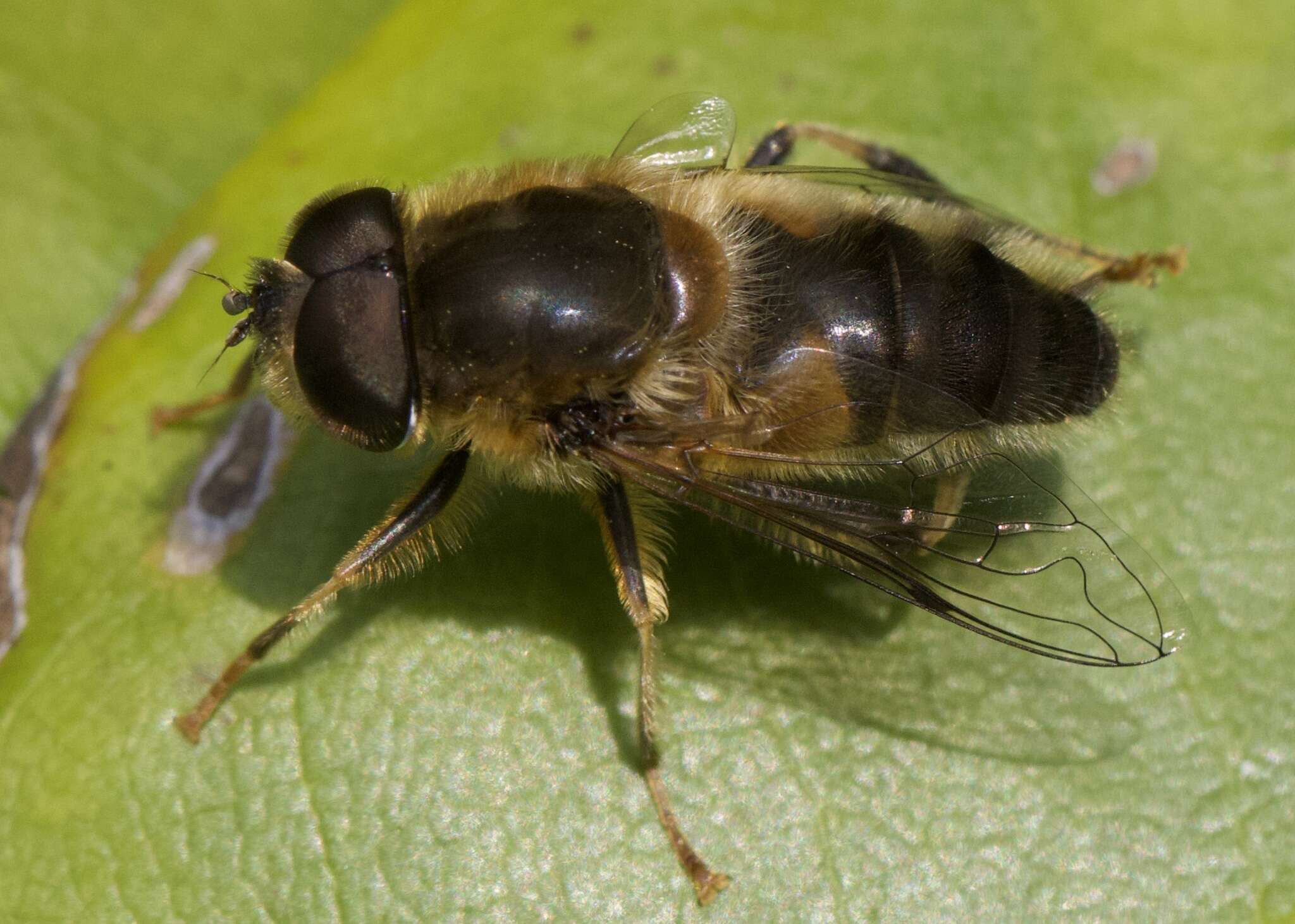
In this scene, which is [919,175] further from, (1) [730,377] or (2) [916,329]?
(1) [730,377]

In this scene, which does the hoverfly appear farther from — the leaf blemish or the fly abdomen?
the leaf blemish

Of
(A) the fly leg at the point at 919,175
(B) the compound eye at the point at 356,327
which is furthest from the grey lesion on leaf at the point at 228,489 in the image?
(A) the fly leg at the point at 919,175

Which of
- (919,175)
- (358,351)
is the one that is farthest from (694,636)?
(919,175)

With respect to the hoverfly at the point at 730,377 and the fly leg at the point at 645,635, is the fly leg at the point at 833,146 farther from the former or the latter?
the fly leg at the point at 645,635

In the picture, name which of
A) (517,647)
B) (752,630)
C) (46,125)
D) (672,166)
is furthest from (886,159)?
(46,125)

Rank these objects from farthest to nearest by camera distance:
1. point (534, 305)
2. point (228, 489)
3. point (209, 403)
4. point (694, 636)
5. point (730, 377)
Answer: point (209, 403), point (228, 489), point (694, 636), point (730, 377), point (534, 305)

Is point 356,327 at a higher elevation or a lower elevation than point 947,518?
higher
